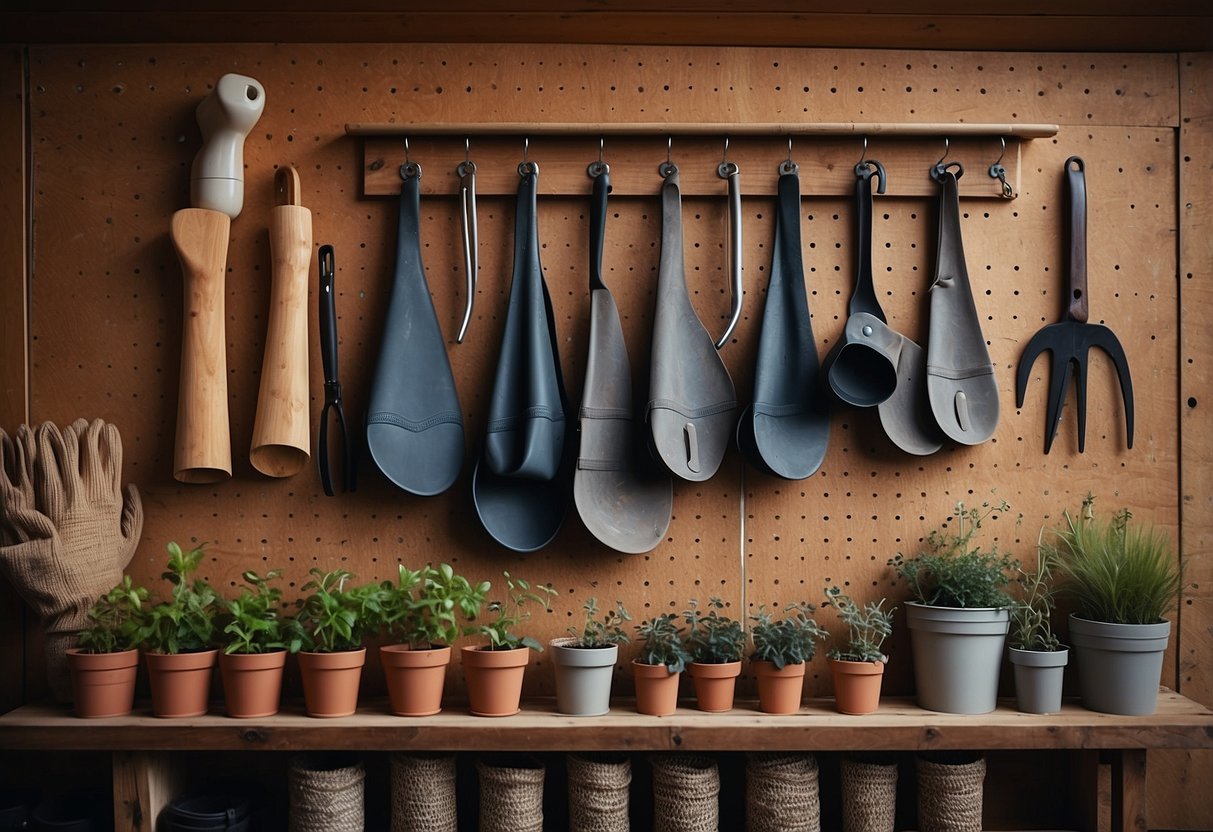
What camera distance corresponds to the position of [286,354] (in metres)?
1.69

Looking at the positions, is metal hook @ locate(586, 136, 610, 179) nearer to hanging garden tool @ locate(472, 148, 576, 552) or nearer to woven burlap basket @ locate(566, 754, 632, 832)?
hanging garden tool @ locate(472, 148, 576, 552)

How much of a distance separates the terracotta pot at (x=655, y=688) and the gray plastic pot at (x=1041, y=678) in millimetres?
605

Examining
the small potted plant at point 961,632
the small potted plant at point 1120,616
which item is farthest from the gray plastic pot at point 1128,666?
the small potted plant at point 961,632

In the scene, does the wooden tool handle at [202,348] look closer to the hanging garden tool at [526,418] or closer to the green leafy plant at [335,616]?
the green leafy plant at [335,616]

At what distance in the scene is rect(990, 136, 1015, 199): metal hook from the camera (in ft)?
5.79

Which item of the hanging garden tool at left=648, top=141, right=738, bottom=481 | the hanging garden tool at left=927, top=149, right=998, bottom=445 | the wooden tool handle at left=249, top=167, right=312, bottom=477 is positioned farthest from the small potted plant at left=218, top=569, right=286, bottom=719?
Result: the hanging garden tool at left=927, top=149, right=998, bottom=445

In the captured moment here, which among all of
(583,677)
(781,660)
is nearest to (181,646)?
(583,677)

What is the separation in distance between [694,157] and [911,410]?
64 centimetres

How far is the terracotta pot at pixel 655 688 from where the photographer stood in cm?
157

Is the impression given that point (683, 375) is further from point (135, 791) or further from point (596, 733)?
point (135, 791)

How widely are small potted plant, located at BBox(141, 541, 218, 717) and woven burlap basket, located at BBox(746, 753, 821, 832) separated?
0.96 m

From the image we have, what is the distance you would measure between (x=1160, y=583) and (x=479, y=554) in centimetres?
121

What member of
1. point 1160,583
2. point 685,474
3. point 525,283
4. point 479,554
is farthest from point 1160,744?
point 525,283

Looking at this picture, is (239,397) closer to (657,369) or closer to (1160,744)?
(657,369)
